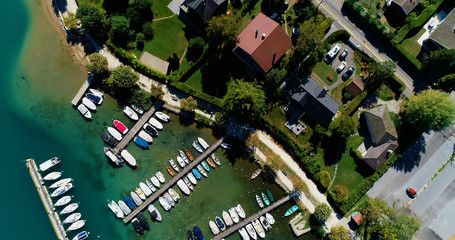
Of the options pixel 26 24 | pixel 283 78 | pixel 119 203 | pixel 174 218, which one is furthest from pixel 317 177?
pixel 26 24

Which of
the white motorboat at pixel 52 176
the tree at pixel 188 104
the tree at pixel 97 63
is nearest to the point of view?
the tree at pixel 97 63

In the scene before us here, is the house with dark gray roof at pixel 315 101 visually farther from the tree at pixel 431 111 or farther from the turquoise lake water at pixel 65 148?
the turquoise lake water at pixel 65 148

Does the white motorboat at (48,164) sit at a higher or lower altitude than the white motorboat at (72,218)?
higher

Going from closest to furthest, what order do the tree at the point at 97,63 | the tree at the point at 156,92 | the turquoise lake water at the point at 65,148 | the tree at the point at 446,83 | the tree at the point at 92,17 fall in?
the tree at the point at 92,17 < the tree at the point at 97,63 < the tree at the point at 156,92 < the tree at the point at 446,83 < the turquoise lake water at the point at 65,148

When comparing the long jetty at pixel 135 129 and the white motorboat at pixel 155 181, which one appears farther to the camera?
the white motorboat at pixel 155 181

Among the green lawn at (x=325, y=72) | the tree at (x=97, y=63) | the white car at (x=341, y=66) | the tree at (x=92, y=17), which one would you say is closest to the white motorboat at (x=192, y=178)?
the tree at (x=97, y=63)

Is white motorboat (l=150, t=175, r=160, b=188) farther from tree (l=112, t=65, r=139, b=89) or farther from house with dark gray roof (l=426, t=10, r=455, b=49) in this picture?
house with dark gray roof (l=426, t=10, r=455, b=49)

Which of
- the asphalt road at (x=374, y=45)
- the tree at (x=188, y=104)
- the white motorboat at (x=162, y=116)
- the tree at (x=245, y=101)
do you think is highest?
the asphalt road at (x=374, y=45)
